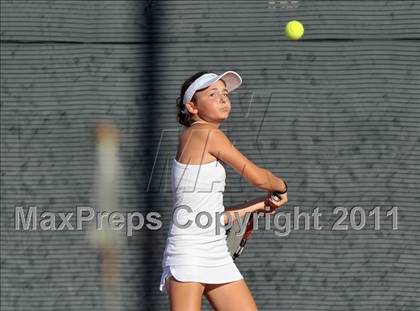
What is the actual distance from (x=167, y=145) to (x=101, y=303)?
37.9 inches

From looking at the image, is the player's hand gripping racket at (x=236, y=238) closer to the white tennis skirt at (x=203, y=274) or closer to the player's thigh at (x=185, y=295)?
the white tennis skirt at (x=203, y=274)

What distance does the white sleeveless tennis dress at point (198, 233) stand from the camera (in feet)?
12.3

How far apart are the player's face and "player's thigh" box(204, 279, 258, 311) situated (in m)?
0.73

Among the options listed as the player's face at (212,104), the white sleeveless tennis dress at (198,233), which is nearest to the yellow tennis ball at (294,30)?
the player's face at (212,104)

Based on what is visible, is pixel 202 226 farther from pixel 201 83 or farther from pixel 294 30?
pixel 294 30

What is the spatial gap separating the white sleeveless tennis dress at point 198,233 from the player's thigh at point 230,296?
4 cm

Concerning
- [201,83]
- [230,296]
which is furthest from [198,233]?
[201,83]

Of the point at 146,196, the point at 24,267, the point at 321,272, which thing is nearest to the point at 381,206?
the point at 321,272

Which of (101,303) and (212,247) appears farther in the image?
(101,303)

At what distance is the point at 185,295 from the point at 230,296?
23 cm

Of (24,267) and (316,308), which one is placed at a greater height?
(24,267)

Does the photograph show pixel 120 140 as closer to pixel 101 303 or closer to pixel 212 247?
pixel 101 303

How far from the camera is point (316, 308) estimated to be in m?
4.93

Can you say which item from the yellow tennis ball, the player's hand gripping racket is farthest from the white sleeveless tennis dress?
the yellow tennis ball
